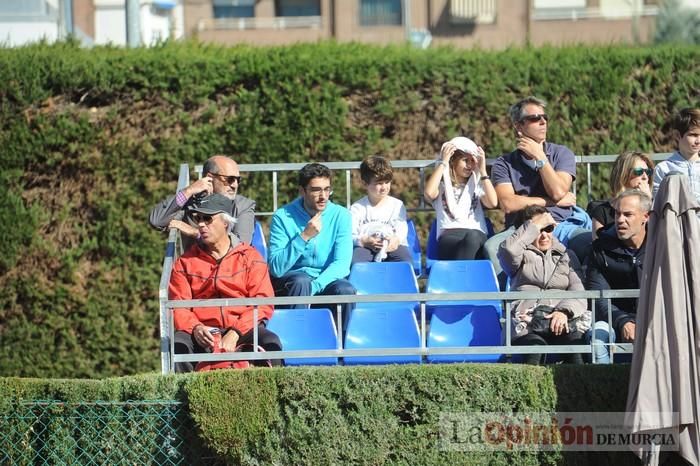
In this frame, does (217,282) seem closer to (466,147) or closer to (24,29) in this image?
(466,147)

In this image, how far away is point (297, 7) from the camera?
114ft

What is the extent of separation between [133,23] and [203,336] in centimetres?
601

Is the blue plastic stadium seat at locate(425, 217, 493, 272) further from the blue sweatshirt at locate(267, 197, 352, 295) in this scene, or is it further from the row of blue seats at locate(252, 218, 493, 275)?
the blue sweatshirt at locate(267, 197, 352, 295)

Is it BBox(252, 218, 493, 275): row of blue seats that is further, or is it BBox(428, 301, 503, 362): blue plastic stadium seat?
BBox(252, 218, 493, 275): row of blue seats

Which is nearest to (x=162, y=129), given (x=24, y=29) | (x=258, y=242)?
(x=258, y=242)

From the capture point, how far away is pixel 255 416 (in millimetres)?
6465

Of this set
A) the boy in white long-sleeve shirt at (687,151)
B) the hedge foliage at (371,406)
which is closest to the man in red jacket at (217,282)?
the hedge foliage at (371,406)

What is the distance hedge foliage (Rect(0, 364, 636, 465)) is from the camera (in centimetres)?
645

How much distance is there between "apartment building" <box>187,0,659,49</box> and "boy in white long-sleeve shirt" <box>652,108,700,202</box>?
24.9 metres

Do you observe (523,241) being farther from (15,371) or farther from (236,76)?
(15,371)

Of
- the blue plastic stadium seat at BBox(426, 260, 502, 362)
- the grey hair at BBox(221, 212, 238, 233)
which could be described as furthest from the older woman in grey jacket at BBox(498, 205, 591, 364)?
the grey hair at BBox(221, 212, 238, 233)

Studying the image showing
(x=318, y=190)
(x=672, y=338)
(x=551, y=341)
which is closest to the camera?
(x=672, y=338)

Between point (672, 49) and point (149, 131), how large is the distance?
484cm

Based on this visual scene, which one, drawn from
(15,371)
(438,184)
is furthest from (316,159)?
(15,371)
